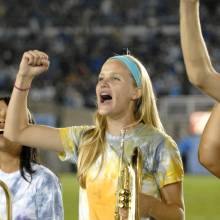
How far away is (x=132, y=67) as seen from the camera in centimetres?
325

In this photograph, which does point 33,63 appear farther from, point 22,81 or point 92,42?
point 92,42

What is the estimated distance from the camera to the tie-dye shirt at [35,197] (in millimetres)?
3318

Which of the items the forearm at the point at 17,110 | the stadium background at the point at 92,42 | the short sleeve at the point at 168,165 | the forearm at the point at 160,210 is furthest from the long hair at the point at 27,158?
the stadium background at the point at 92,42

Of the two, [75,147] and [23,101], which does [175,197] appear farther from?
[23,101]

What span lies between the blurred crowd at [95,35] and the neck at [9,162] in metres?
21.1

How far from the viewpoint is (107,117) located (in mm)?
3254

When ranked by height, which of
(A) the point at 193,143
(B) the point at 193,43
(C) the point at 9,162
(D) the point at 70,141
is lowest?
(A) the point at 193,143

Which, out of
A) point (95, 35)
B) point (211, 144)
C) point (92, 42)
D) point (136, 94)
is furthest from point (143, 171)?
point (95, 35)

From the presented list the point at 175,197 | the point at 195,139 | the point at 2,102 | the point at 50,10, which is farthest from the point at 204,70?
the point at 50,10

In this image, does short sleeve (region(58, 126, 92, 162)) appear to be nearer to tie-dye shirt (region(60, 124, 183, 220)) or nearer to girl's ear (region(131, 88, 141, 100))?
tie-dye shirt (region(60, 124, 183, 220))

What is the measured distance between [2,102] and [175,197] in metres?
0.92

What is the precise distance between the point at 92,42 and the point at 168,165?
76.4ft

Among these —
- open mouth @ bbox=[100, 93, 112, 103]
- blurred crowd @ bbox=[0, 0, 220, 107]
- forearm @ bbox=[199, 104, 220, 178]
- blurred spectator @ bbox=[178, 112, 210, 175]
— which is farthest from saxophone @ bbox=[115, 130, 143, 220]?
blurred crowd @ bbox=[0, 0, 220, 107]

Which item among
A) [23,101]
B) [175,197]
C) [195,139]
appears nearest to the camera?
[175,197]
